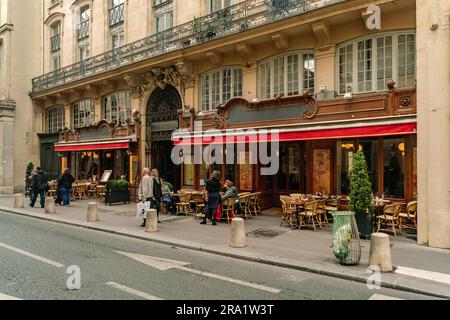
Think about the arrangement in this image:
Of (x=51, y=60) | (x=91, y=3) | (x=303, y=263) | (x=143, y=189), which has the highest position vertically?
(x=91, y=3)

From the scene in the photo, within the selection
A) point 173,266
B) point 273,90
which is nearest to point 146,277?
point 173,266

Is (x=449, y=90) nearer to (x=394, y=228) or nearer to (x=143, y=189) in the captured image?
(x=394, y=228)

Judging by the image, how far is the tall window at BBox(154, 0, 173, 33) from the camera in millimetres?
16991

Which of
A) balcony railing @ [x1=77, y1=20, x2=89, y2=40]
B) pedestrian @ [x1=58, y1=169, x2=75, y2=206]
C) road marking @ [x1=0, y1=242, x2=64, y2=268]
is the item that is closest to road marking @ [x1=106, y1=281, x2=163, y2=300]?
road marking @ [x1=0, y1=242, x2=64, y2=268]

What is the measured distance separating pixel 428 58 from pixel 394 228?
4349 millimetres

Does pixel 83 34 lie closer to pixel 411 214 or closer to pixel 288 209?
pixel 288 209

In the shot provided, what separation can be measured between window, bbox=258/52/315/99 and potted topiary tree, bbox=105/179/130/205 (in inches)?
307

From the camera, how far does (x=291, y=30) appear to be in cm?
1196

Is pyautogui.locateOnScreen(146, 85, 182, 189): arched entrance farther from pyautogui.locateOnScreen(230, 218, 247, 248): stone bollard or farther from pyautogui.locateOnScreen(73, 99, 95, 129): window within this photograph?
pyautogui.locateOnScreen(230, 218, 247, 248): stone bollard

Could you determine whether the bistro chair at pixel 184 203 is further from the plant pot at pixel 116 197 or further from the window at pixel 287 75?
the window at pixel 287 75

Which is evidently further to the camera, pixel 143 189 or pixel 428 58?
pixel 143 189

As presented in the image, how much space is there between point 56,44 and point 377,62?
22.1 meters

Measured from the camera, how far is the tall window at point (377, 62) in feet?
34.0

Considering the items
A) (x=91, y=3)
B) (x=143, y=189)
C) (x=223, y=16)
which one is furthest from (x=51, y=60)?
(x=143, y=189)
